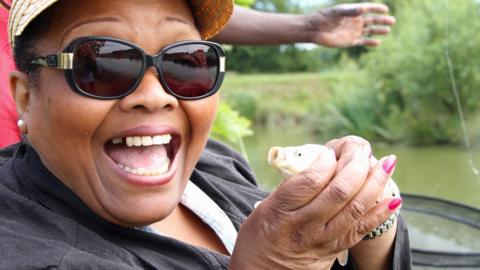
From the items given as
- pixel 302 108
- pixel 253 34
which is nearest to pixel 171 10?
pixel 253 34

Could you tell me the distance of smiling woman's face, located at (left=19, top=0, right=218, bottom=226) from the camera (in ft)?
3.94

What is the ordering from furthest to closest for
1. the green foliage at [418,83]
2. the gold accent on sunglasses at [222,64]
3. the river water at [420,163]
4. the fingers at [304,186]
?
the green foliage at [418,83], the river water at [420,163], the gold accent on sunglasses at [222,64], the fingers at [304,186]

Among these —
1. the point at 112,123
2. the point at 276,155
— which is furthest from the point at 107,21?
the point at 276,155

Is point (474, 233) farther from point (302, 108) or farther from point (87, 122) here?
point (302, 108)

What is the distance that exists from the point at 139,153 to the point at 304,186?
1.26ft

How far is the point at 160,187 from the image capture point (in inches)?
49.6

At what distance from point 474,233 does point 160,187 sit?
1.52 metres

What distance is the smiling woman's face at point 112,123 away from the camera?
1.20m

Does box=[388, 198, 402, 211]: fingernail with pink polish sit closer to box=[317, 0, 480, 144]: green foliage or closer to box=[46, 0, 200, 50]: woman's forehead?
box=[46, 0, 200, 50]: woman's forehead

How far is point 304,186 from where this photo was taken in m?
1.09

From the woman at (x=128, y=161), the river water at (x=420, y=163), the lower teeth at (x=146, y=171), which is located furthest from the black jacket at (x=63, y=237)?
the river water at (x=420, y=163)

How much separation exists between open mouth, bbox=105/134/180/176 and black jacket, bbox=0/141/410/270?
14 centimetres

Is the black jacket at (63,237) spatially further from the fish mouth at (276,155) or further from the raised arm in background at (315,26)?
the raised arm in background at (315,26)

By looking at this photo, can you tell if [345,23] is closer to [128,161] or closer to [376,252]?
[376,252]
